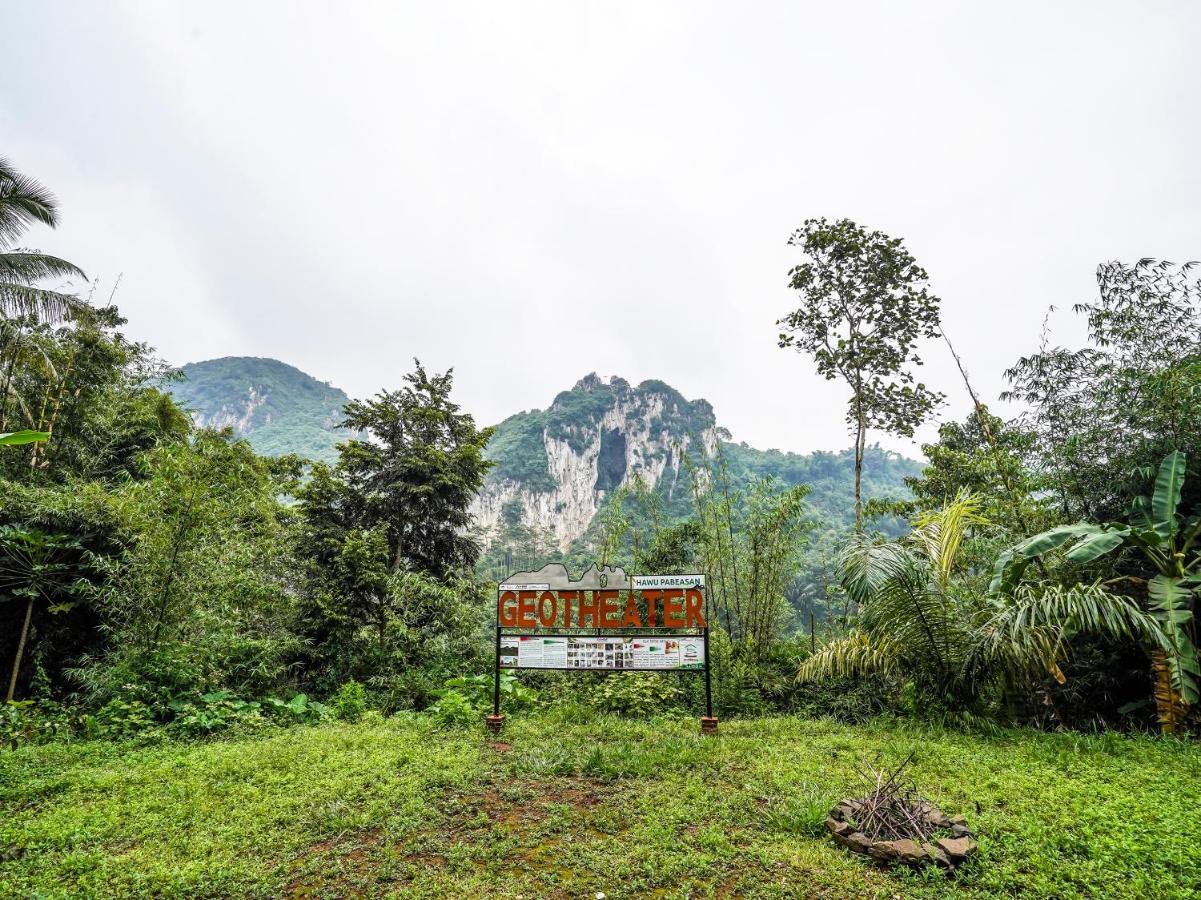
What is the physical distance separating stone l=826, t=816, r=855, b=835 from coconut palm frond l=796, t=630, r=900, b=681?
261 cm

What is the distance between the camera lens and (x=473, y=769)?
3.95 m

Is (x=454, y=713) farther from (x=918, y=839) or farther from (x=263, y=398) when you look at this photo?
(x=263, y=398)

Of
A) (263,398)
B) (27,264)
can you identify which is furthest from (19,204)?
(263,398)

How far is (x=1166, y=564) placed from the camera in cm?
449

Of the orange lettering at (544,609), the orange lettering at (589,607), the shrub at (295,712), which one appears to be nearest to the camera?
the orange lettering at (589,607)

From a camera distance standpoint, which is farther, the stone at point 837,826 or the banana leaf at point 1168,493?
the banana leaf at point 1168,493

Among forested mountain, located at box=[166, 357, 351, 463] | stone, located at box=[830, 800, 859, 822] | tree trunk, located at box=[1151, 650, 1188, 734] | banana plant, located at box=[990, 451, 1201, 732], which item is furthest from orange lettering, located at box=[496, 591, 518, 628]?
forested mountain, located at box=[166, 357, 351, 463]

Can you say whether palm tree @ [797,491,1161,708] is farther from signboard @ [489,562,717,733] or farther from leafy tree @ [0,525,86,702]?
leafy tree @ [0,525,86,702]

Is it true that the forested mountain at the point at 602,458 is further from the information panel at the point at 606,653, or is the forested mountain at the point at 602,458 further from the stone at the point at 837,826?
the stone at the point at 837,826

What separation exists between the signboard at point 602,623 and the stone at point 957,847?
2394 mm

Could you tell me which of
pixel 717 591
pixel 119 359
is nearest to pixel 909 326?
pixel 717 591

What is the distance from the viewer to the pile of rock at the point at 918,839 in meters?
2.50

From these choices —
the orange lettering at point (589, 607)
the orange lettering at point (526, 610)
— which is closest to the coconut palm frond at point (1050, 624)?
the orange lettering at point (589, 607)

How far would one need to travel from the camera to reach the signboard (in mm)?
4938
